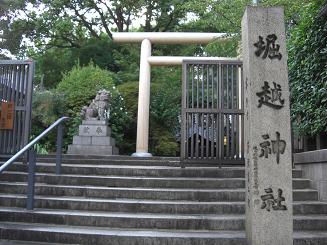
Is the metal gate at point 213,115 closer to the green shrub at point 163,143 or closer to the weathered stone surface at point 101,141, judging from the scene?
the weathered stone surface at point 101,141

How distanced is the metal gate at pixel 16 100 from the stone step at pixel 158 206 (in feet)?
8.70

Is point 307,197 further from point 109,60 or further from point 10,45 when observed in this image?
point 10,45

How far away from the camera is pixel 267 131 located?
467 centimetres

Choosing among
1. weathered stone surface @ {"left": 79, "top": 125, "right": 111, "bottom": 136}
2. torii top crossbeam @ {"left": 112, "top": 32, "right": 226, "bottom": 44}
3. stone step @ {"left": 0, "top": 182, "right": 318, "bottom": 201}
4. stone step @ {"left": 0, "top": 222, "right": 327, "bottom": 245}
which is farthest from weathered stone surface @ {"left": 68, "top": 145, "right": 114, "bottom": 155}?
stone step @ {"left": 0, "top": 222, "right": 327, "bottom": 245}

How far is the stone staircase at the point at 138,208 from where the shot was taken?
16.7 feet

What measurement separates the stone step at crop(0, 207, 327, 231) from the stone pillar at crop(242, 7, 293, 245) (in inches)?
30.4

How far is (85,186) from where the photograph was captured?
22.2 ft

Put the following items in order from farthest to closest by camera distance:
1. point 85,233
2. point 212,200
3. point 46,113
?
point 46,113
point 212,200
point 85,233

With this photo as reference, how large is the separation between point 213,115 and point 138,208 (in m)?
3.10

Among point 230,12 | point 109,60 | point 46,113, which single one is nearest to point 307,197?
point 230,12

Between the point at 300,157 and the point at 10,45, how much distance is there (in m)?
20.1

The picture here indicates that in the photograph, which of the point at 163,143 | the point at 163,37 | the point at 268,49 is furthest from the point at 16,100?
the point at 163,143

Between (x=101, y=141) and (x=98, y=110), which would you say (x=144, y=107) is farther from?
(x=101, y=141)

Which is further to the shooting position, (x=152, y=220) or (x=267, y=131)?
(x=152, y=220)
